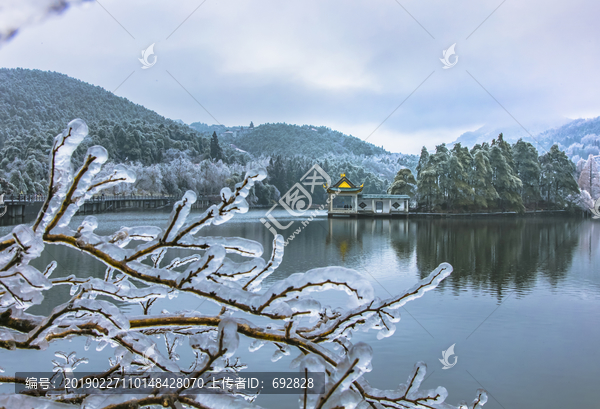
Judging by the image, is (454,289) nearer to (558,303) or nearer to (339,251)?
(558,303)

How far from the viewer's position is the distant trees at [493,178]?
1096 inches

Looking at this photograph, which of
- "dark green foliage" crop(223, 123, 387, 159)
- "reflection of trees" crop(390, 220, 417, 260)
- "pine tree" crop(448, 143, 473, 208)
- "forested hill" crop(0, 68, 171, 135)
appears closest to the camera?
"reflection of trees" crop(390, 220, 417, 260)

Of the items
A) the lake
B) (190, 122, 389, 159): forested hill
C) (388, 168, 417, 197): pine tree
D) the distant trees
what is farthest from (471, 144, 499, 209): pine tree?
(190, 122, 389, 159): forested hill

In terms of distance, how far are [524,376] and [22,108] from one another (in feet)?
229

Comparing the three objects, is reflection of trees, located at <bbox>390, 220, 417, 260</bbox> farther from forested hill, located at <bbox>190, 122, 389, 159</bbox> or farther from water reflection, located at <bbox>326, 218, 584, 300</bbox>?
forested hill, located at <bbox>190, 122, 389, 159</bbox>

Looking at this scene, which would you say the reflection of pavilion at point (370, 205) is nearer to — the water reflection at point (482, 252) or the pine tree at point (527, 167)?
the water reflection at point (482, 252)

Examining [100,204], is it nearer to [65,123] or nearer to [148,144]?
[148,144]

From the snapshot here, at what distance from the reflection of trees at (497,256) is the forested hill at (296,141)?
6197cm

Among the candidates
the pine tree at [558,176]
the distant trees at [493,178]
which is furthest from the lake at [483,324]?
the pine tree at [558,176]

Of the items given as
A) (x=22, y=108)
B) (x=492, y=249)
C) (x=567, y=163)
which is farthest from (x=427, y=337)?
(x=22, y=108)

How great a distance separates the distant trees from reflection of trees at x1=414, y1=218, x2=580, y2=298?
10.2m

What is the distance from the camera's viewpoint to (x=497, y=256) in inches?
452

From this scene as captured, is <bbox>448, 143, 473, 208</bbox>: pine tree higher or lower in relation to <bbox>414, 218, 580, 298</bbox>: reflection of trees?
higher

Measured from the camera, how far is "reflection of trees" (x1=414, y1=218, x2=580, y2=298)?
8.47 m
